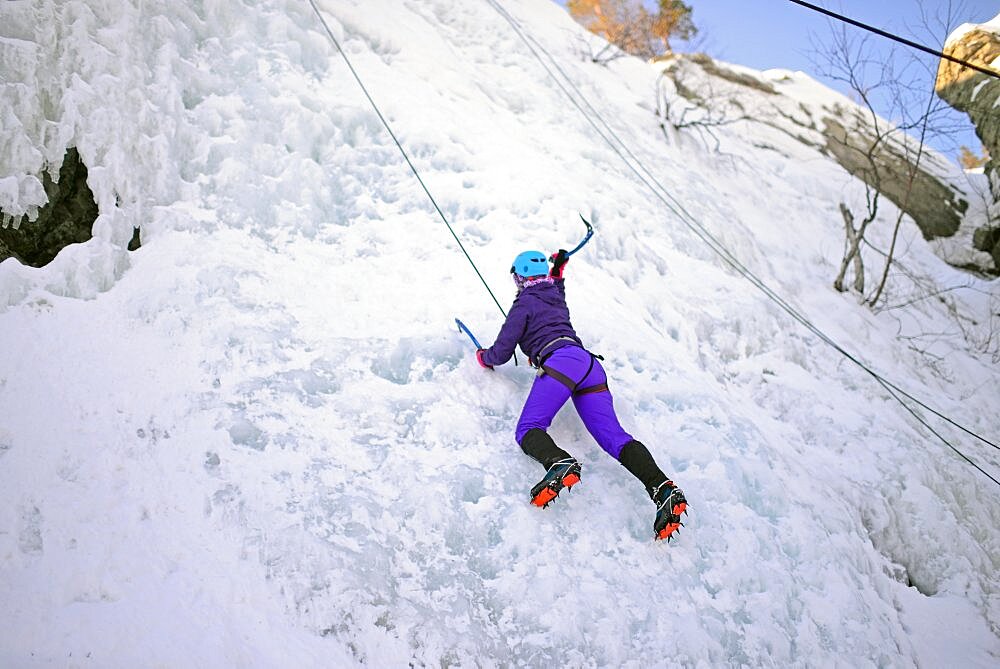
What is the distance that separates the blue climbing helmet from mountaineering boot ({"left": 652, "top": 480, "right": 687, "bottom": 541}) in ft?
4.78

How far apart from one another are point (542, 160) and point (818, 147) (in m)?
10.1

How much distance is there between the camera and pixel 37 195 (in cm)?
348

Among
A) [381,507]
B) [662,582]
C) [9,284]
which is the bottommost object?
[9,284]

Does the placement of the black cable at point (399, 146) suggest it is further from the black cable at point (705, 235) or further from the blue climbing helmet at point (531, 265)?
the black cable at point (705, 235)

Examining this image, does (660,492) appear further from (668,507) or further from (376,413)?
(376,413)

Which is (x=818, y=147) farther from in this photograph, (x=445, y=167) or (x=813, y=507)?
(x=813, y=507)

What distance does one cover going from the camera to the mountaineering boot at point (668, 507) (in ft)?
9.34

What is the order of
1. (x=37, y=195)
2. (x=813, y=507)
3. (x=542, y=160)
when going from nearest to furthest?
(x=37, y=195) < (x=813, y=507) < (x=542, y=160)

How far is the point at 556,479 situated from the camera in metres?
2.82

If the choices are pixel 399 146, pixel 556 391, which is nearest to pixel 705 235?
pixel 399 146

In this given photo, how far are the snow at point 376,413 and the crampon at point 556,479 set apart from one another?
0.19m

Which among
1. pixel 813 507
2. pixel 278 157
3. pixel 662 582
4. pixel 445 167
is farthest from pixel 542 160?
pixel 662 582

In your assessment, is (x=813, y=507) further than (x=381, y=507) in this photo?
Yes

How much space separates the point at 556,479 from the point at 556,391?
0.53 metres
